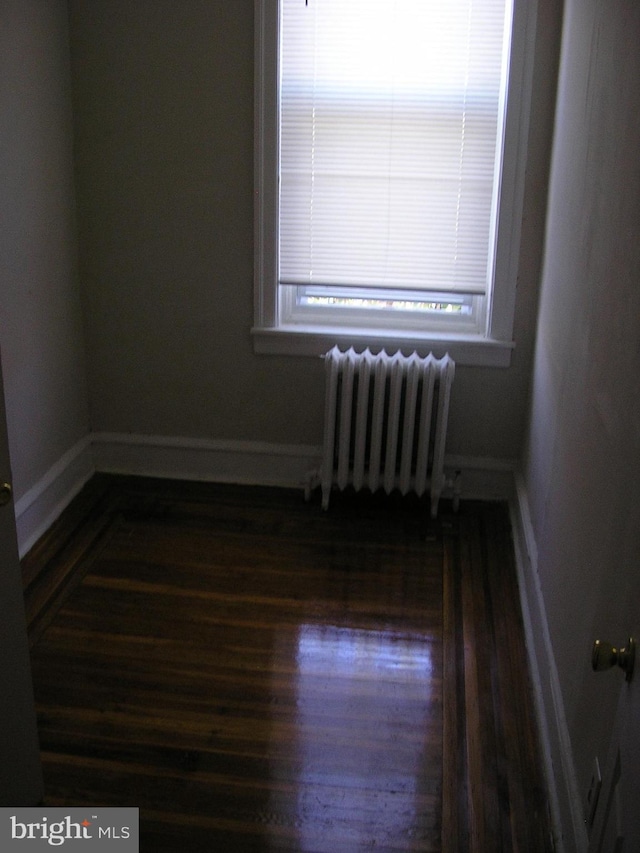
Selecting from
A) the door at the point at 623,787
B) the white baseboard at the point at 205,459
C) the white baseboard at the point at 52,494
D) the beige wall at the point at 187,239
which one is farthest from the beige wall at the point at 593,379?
the white baseboard at the point at 52,494

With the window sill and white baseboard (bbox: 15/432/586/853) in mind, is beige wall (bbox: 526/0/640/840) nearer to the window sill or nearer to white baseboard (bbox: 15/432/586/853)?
the window sill

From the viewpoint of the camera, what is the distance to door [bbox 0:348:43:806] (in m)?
2.02

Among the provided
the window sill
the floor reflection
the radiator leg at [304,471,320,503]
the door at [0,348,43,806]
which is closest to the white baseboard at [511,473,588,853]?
the floor reflection

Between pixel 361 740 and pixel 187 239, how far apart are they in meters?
2.27

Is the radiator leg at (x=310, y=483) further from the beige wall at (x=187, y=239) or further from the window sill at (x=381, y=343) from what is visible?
the window sill at (x=381, y=343)

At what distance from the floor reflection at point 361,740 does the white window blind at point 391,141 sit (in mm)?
1612

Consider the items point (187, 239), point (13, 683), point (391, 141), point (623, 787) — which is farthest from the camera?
point (187, 239)

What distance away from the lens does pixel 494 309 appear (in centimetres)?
386

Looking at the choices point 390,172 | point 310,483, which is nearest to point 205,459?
point 310,483

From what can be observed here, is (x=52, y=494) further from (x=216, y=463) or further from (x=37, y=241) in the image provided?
(x=37, y=241)

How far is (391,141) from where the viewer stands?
374cm

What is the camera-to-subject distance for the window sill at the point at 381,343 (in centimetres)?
390

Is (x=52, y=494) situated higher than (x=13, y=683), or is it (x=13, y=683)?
(x=13, y=683)

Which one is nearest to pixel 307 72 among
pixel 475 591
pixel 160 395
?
pixel 160 395
